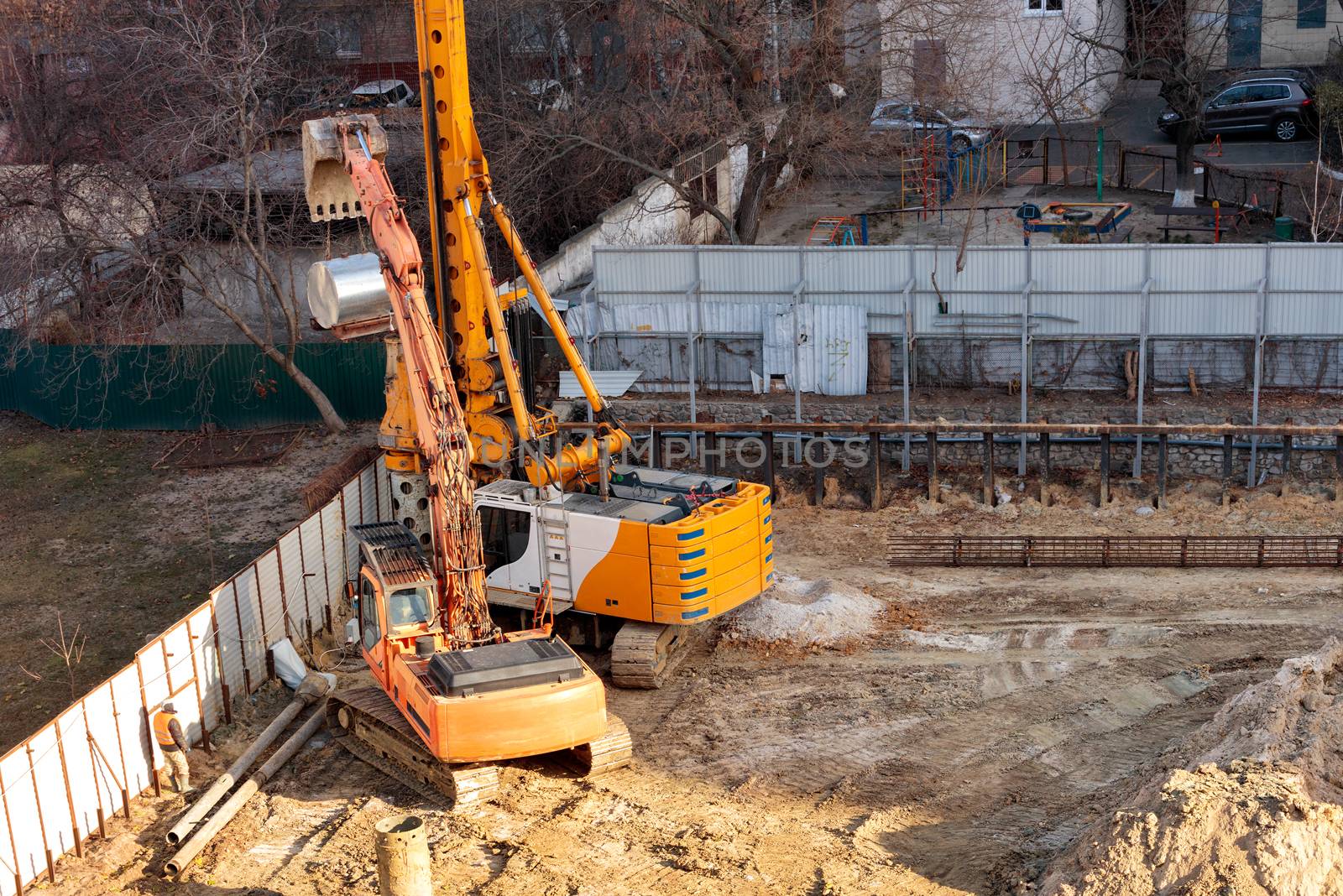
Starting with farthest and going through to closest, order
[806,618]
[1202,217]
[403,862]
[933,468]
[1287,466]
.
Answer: [1202,217] → [933,468] → [1287,466] → [806,618] → [403,862]

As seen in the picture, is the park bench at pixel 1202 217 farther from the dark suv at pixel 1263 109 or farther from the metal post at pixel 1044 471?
the metal post at pixel 1044 471

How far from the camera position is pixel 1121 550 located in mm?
21031

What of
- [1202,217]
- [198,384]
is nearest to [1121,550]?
[1202,217]

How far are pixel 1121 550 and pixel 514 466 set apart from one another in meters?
9.03

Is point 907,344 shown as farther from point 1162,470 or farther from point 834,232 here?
point 834,232

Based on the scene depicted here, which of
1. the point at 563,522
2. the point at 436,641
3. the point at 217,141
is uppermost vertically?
the point at 217,141

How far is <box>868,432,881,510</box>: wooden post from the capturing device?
2386 centimetres

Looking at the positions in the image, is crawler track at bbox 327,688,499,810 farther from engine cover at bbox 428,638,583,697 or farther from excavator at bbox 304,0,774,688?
excavator at bbox 304,0,774,688

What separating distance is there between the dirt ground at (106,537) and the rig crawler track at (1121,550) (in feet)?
35.6

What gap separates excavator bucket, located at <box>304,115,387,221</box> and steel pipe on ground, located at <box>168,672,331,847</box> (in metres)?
5.77

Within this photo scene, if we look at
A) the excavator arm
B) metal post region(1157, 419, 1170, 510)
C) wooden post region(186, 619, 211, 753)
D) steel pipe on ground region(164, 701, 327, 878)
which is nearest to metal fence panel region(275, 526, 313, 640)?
steel pipe on ground region(164, 701, 327, 878)

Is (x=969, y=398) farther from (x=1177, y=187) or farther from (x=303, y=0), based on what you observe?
(x=303, y=0)

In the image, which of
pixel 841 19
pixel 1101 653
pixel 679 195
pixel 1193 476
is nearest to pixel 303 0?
pixel 679 195

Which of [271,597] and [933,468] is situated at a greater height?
[271,597]
